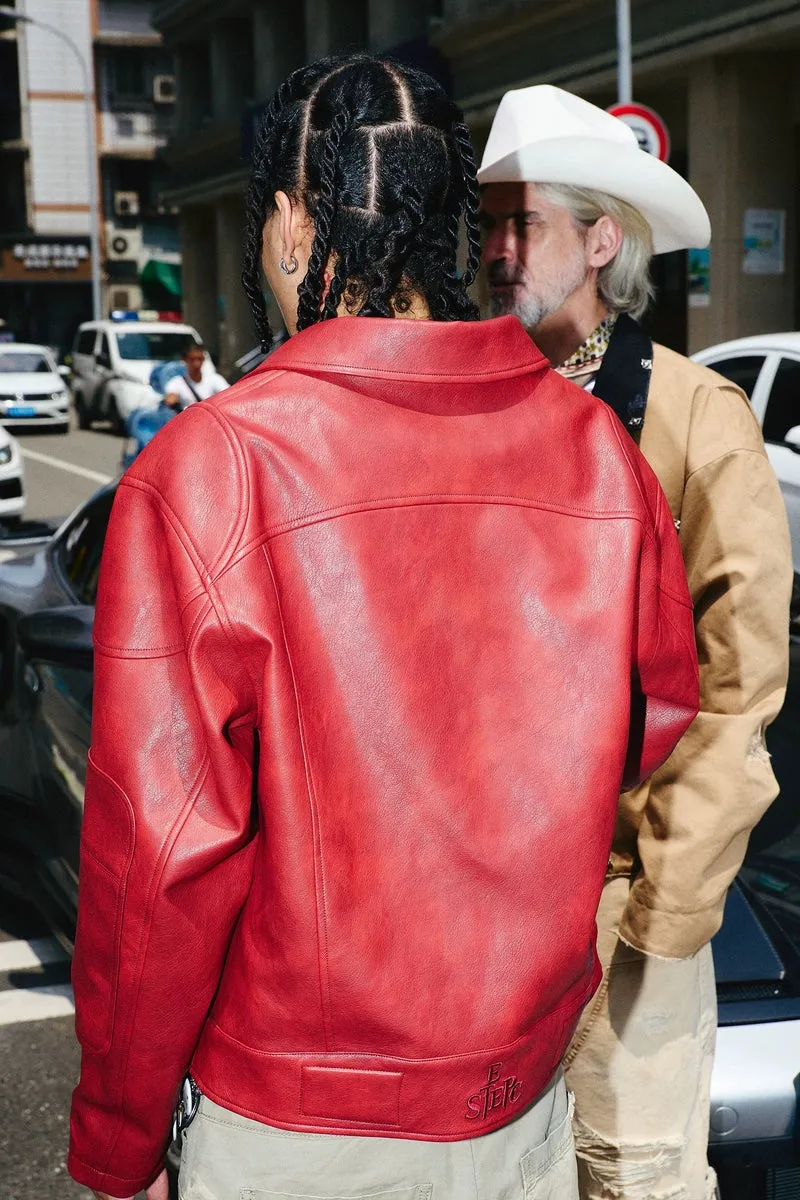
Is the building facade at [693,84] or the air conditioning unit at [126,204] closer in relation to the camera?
the building facade at [693,84]

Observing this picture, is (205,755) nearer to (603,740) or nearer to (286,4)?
(603,740)

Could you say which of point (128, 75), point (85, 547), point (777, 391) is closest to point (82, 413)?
point (777, 391)

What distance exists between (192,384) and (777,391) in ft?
23.9

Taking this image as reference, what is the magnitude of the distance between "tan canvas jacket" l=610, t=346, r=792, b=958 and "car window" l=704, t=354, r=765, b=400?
6.14 m

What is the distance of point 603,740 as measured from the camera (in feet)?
4.41

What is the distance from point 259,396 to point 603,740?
0.46m

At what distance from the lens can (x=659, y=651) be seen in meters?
1.48

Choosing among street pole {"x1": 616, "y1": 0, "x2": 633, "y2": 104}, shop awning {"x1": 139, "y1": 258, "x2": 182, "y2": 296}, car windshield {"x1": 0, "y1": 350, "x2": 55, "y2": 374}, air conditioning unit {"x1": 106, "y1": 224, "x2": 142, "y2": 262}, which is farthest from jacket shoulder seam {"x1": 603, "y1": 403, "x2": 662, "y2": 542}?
air conditioning unit {"x1": 106, "y1": 224, "x2": 142, "y2": 262}

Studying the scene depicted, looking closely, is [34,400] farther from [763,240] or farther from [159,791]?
[159,791]

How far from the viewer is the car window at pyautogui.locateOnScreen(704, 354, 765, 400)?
7855 millimetres

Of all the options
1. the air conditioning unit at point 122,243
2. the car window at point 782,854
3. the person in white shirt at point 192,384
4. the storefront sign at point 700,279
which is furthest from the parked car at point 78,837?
the air conditioning unit at point 122,243

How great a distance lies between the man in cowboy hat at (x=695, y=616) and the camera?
1828mm

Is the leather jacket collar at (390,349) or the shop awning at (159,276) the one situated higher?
the shop awning at (159,276)

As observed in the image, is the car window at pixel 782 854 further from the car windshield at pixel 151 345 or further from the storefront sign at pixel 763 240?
the car windshield at pixel 151 345
